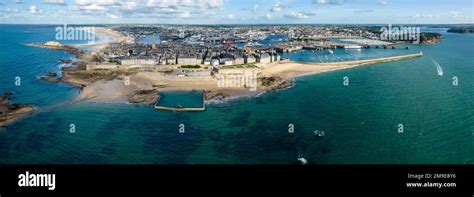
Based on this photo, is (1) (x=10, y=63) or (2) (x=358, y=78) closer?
(2) (x=358, y=78)

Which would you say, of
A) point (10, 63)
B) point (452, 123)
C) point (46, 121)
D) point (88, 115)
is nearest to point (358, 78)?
point (452, 123)

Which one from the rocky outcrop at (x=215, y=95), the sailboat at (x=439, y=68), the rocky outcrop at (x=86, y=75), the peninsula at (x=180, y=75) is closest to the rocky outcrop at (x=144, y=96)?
the peninsula at (x=180, y=75)

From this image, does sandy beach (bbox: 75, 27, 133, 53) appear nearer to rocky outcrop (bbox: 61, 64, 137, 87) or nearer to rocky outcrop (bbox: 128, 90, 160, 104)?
rocky outcrop (bbox: 61, 64, 137, 87)

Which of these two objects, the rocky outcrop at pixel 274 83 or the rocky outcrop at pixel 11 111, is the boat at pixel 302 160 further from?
the rocky outcrop at pixel 11 111

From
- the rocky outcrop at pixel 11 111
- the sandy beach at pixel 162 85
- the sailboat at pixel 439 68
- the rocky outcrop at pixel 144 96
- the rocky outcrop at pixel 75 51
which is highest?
the rocky outcrop at pixel 75 51

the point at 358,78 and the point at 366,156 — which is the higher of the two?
the point at 358,78
